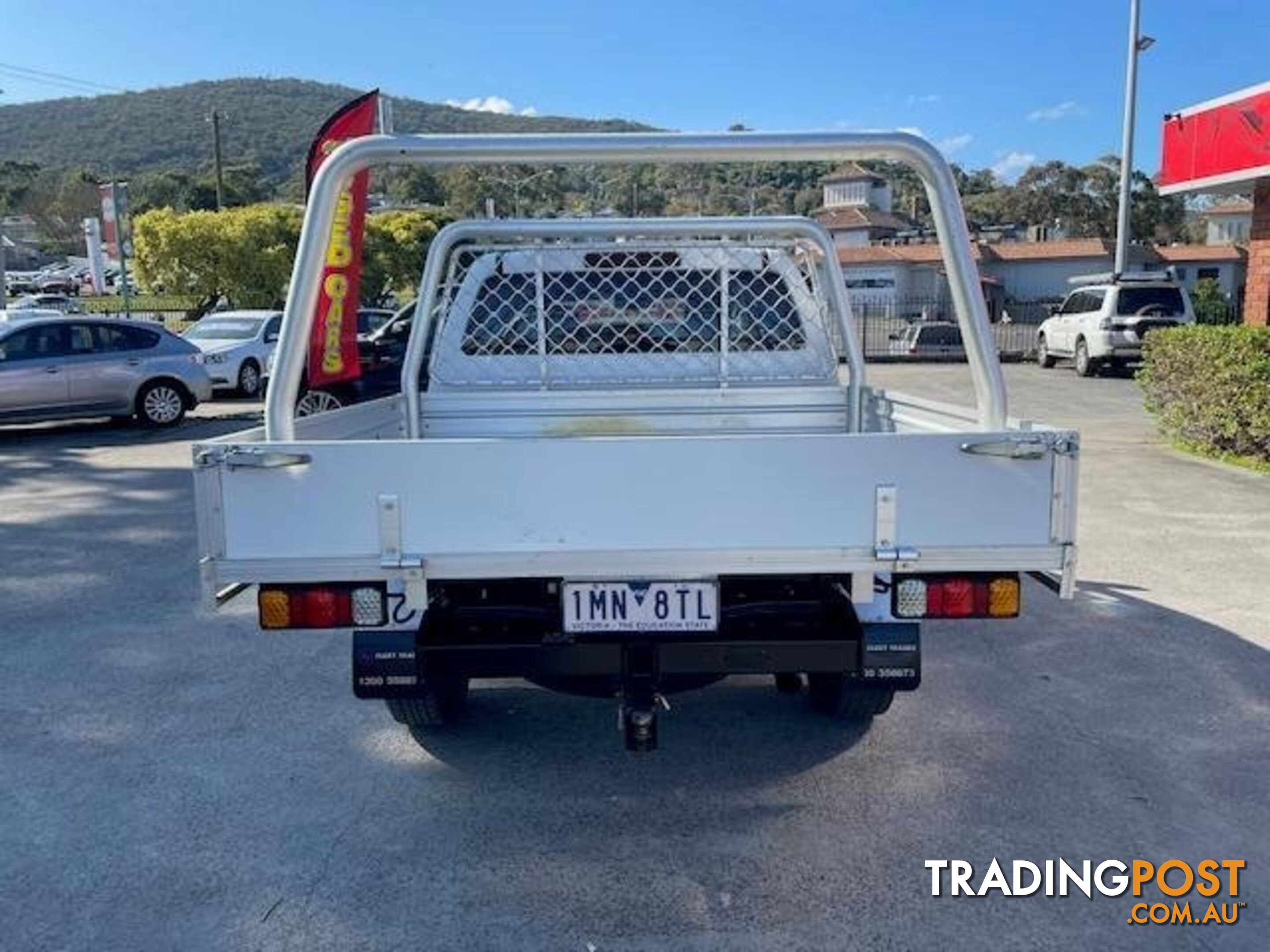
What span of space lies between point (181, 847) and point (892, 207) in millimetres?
91652

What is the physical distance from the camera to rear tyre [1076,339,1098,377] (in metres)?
21.5

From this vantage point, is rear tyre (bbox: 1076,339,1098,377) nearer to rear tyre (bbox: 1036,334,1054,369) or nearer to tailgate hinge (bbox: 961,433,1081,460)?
rear tyre (bbox: 1036,334,1054,369)

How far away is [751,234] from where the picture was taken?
549 centimetres

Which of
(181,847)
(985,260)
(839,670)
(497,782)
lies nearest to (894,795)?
(839,670)

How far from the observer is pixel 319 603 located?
321 centimetres

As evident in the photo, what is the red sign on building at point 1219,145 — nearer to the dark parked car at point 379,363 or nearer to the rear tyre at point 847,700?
the dark parked car at point 379,363

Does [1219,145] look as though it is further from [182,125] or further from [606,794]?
[182,125]

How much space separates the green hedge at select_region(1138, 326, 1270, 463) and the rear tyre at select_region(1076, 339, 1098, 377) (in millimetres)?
9838

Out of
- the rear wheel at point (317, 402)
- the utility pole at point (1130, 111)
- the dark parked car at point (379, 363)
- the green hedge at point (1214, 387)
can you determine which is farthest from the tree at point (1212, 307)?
the rear wheel at point (317, 402)

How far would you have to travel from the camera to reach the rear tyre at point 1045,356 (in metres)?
24.0

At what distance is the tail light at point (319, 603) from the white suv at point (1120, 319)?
1983 centimetres

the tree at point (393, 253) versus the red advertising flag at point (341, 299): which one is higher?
the tree at point (393, 253)

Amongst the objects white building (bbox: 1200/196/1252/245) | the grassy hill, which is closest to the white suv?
white building (bbox: 1200/196/1252/245)

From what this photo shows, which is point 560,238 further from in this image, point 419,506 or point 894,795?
point 894,795
